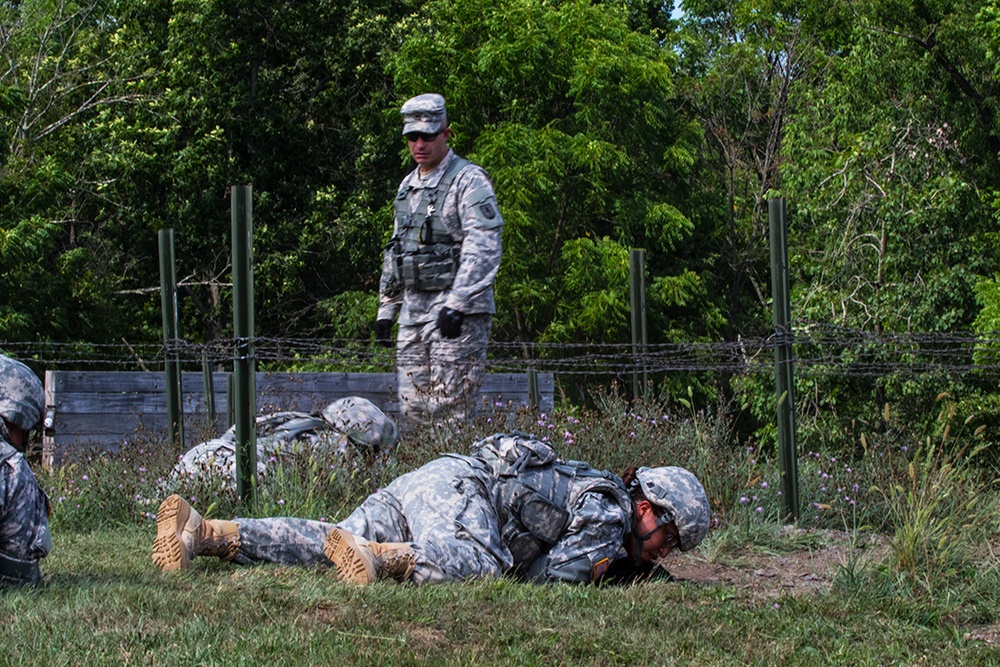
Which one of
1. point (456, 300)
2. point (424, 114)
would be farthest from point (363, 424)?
point (424, 114)

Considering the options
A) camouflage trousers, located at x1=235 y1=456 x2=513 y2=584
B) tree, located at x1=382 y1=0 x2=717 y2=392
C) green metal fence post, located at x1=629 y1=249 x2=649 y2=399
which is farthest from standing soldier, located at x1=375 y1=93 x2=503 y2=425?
tree, located at x1=382 y1=0 x2=717 y2=392

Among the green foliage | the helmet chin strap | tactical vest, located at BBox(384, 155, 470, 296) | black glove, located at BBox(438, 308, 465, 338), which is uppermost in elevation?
the green foliage

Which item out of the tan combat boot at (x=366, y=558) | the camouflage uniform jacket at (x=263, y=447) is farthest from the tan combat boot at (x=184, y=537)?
the camouflage uniform jacket at (x=263, y=447)

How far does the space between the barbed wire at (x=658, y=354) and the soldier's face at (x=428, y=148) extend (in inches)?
49.1

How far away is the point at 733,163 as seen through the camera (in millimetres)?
29719

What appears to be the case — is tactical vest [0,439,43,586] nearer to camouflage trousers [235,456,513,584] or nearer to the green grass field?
the green grass field

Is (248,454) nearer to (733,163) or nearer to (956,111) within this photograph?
(956,111)

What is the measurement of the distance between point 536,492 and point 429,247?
9.59 ft

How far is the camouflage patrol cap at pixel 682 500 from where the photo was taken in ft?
18.9

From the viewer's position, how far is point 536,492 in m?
5.73

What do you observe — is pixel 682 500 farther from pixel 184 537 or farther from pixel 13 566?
pixel 13 566

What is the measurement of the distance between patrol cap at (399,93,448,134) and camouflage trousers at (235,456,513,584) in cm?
295

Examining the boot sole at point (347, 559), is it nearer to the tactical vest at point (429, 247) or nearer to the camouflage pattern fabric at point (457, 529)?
the camouflage pattern fabric at point (457, 529)

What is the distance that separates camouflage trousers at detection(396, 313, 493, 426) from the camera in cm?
812
